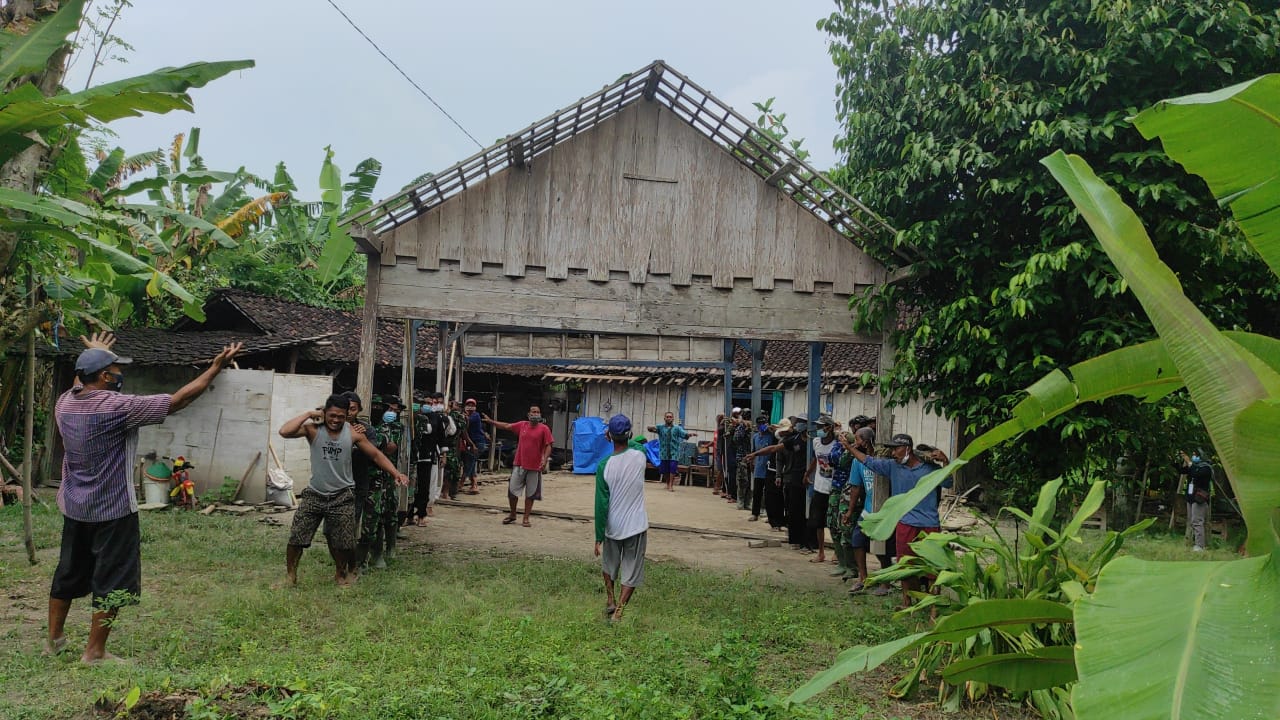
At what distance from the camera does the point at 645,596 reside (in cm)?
773


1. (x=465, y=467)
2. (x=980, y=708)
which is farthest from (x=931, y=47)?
(x=465, y=467)

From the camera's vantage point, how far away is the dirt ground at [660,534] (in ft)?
32.3

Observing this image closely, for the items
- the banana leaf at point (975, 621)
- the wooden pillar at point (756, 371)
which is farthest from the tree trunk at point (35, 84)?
the wooden pillar at point (756, 371)

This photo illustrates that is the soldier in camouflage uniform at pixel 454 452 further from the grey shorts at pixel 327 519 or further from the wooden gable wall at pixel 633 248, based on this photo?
the grey shorts at pixel 327 519

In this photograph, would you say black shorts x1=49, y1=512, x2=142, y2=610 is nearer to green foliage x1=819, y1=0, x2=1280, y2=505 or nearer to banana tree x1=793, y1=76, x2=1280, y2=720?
banana tree x1=793, y1=76, x2=1280, y2=720

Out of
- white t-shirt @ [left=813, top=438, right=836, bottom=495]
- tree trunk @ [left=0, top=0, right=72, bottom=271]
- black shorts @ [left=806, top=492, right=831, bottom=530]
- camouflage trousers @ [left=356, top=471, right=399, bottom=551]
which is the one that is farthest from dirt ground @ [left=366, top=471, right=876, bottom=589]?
tree trunk @ [left=0, top=0, right=72, bottom=271]

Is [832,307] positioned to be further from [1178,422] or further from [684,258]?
[1178,422]

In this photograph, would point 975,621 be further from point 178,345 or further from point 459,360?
point 178,345

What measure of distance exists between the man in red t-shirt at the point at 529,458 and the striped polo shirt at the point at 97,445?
22.1 feet

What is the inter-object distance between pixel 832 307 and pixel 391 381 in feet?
44.8

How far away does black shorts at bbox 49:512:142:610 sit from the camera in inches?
195


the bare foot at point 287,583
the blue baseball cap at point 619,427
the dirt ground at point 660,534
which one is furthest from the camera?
the dirt ground at point 660,534

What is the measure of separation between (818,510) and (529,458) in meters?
4.10

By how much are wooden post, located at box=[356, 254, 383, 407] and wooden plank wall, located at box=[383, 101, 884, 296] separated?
0.30 m
